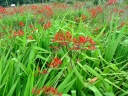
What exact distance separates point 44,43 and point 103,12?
2.19 metres

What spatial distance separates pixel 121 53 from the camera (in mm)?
2523

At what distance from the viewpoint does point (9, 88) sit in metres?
1.87

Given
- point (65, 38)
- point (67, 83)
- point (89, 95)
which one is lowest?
point (89, 95)

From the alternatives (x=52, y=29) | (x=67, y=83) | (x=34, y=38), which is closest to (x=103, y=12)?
(x=52, y=29)

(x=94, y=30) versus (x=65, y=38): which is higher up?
(x=65, y=38)

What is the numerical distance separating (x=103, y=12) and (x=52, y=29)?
1.73 m

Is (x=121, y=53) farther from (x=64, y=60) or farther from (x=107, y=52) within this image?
(x=64, y=60)

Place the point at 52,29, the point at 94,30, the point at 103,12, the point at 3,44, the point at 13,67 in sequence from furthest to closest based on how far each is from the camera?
the point at 103,12 < the point at 94,30 < the point at 52,29 < the point at 3,44 < the point at 13,67

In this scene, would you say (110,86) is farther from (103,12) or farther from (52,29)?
(103,12)

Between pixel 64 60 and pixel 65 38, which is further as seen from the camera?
pixel 64 60

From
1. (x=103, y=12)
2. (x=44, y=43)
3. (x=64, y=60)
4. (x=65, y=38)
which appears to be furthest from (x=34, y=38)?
(x=103, y=12)


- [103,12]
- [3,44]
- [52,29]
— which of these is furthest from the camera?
[103,12]

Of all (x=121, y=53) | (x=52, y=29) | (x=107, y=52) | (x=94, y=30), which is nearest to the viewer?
(x=107, y=52)

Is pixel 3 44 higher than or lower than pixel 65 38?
lower
